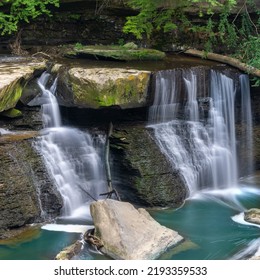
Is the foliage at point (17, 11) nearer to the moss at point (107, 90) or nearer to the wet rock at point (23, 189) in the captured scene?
the moss at point (107, 90)

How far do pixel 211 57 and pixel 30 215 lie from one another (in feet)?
19.6

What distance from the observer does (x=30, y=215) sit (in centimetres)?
745

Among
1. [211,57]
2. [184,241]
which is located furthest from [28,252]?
[211,57]

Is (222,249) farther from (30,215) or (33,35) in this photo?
(33,35)

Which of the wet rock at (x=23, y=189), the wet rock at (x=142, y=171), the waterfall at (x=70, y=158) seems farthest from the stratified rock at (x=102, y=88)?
the wet rock at (x=23, y=189)

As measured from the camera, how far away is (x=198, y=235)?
739 centimetres

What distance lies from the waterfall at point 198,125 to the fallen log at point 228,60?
251mm

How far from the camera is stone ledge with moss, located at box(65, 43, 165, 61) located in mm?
10578

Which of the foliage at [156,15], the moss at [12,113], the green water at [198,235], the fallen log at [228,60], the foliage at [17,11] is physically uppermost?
the foliage at [17,11]

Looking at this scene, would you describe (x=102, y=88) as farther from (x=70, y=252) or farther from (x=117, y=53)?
(x=70, y=252)

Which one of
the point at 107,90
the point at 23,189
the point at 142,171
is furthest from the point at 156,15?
the point at 23,189

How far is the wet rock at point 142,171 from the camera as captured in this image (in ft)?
27.9

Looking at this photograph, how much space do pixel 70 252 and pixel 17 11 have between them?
277 inches

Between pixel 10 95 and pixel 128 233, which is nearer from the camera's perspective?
pixel 128 233
